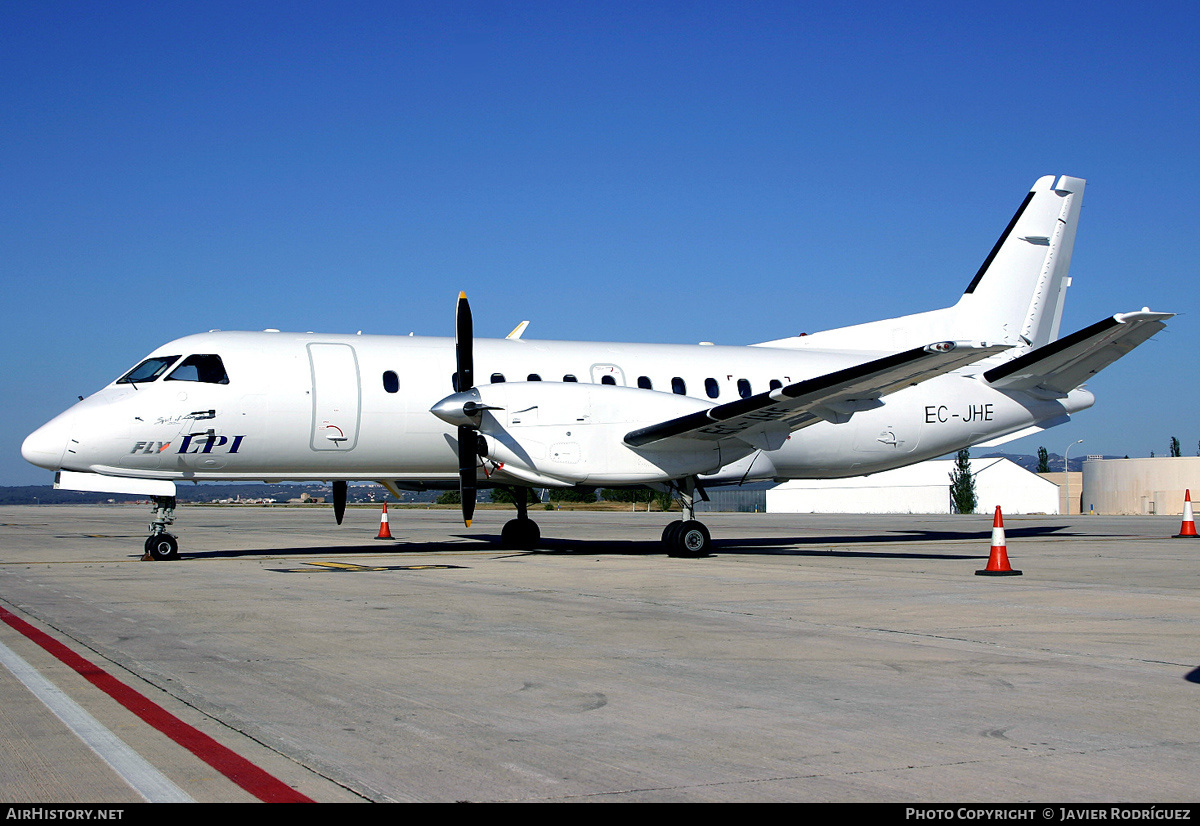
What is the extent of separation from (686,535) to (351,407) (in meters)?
5.89

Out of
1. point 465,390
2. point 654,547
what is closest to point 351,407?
point 465,390

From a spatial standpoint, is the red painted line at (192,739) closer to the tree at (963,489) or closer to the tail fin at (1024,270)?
the tail fin at (1024,270)

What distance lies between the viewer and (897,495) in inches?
2901

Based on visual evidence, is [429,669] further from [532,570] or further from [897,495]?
[897,495]

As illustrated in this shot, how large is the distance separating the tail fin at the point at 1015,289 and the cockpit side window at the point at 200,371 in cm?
1087

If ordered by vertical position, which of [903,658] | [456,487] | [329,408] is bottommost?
[903,658]

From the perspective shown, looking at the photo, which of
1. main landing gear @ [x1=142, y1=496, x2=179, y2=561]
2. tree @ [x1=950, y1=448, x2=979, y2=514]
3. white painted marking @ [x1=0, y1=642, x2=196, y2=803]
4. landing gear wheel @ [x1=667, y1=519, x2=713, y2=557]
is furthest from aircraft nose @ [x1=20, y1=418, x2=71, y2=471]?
tree @ [x1=950, y1=448, x2=979, y2=514]

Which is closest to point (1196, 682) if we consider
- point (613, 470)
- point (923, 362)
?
point (923, 362)

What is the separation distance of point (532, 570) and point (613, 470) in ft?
9.36

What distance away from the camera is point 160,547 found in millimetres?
16797

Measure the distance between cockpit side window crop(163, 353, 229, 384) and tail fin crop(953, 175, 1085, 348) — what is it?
572 inches

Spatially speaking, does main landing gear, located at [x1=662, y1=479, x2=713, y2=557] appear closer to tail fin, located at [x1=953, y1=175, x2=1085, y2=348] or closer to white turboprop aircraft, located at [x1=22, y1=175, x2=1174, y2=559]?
white turboprop aircraft, located at [x1=22, y1=175, x2=1174, y2=559]

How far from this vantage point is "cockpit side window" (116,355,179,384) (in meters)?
16.8

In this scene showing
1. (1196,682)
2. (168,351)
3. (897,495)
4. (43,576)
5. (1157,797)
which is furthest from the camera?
(897,495)
